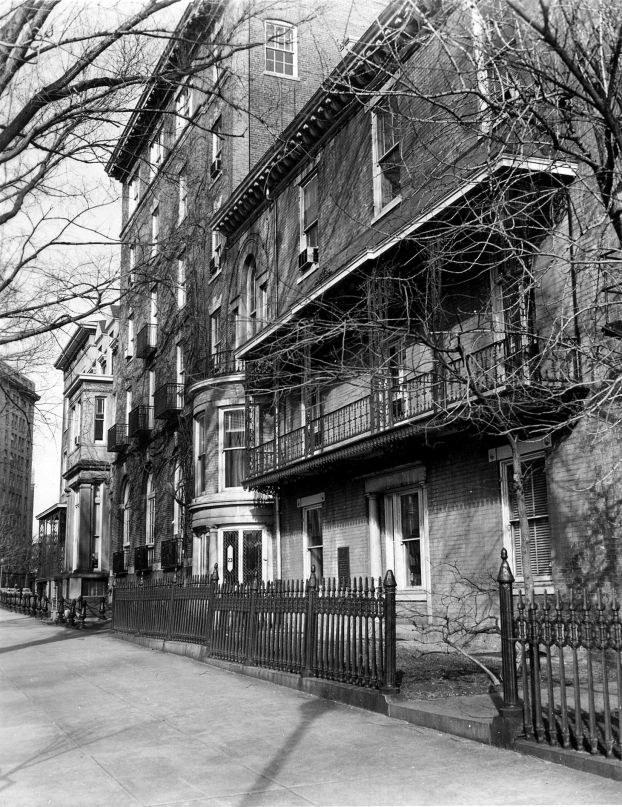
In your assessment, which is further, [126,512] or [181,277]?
[126,512]

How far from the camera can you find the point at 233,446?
24781 millimetres

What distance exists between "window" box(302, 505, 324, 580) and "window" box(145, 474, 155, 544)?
1275 cm

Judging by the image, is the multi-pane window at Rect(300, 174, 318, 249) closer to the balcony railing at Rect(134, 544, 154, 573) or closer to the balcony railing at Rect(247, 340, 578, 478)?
the balcony railing at Rect(247, 340, 578, 478)

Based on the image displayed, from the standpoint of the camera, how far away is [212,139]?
97.1 ft

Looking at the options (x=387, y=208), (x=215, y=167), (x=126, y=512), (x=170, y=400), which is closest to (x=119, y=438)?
(x=126, y=512)

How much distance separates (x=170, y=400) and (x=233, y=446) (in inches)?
220

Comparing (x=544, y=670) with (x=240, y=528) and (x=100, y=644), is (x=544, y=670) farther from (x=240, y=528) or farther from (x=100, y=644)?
(x=240, y=528)

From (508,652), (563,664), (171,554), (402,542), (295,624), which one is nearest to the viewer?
(563,664)

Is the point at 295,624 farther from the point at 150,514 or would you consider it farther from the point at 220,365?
the point at 150,514

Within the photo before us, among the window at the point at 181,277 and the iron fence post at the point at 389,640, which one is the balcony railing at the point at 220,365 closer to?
the window at the point at 181,277

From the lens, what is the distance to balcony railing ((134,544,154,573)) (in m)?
32.2

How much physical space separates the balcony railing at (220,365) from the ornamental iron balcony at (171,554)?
18.3ft

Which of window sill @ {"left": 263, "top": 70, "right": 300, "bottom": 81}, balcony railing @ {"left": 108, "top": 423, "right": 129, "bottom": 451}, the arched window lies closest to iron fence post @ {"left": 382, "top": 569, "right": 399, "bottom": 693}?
window sill @ {"left": 263, "top": 70, "right": 300, "bottom": 81}

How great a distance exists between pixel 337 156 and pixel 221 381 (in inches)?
303
